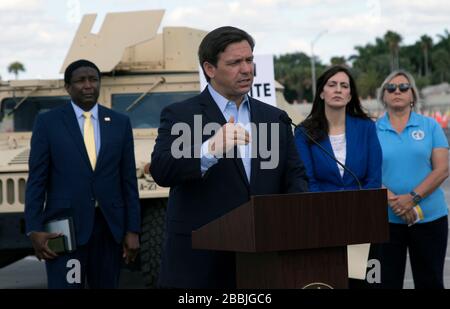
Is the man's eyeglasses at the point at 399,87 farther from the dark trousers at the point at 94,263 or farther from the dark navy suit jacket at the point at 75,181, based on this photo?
the dark trousers at the point at 94,263

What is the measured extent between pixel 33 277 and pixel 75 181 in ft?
18.0

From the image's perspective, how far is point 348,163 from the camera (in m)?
5.68

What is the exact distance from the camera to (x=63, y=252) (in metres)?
5.57

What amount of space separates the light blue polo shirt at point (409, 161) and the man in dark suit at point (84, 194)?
157 centimetres

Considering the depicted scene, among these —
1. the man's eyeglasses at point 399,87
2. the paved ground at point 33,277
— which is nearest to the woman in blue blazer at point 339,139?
the man's eyeglasses at point 399,87

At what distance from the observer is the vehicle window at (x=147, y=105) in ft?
33.1

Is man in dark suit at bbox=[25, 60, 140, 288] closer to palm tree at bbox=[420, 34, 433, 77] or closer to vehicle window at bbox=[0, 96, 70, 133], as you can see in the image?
vehicle window at bbox=[0, 96, 70, 133]

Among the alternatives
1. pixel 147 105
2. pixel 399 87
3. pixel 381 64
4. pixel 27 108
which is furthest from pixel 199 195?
pixel 381 64

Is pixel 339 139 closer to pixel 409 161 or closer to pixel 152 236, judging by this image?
pixel 409 161

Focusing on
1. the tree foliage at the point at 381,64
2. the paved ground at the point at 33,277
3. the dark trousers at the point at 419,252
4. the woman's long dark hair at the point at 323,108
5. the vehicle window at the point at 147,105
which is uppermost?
the tree foliage at the point at 381,64

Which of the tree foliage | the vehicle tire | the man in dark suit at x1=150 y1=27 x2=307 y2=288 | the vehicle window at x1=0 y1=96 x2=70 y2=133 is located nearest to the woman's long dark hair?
the man in dark suit at x1=150 y1=27 x2=307 y2=288

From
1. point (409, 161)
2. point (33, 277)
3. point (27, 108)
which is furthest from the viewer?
point (33, 277)

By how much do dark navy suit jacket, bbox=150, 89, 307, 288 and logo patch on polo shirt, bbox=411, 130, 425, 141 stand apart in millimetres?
2580

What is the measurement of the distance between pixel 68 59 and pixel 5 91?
102 centimetres
